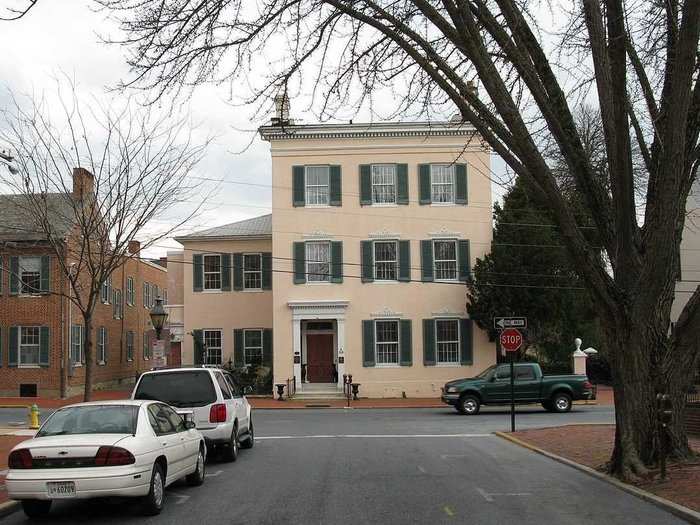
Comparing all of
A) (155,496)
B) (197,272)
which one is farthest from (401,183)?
(155,496)

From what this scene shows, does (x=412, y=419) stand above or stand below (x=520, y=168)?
below

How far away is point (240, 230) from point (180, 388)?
84.3ft

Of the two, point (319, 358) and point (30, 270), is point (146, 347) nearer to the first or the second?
point (30, 270)

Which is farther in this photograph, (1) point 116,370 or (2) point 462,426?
(1) point 116,370

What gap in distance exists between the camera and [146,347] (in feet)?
164

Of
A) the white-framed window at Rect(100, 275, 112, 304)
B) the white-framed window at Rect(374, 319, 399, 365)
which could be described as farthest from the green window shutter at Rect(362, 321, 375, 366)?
the white-framed window at Rect(100, 275, 112, 304)

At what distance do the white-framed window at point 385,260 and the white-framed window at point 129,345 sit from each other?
711 inches

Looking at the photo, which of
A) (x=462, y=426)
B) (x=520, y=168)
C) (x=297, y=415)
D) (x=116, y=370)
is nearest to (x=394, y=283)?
(x=297, y=415)

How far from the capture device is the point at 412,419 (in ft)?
83.4

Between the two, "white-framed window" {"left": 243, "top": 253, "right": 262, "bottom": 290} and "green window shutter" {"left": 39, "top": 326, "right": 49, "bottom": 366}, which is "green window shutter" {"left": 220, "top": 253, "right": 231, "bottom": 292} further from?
"green window shutter" {"left": 39, "top": 326, "right": 49, "bottom": 366}

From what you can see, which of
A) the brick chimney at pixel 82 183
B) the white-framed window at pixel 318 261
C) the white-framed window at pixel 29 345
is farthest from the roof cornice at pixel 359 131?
the white-framed window at pixel 29 345

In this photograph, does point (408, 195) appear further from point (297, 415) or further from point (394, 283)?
point (297, 415)

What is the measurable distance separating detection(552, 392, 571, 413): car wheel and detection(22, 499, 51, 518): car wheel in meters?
21.1

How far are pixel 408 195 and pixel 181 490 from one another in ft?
81.3
